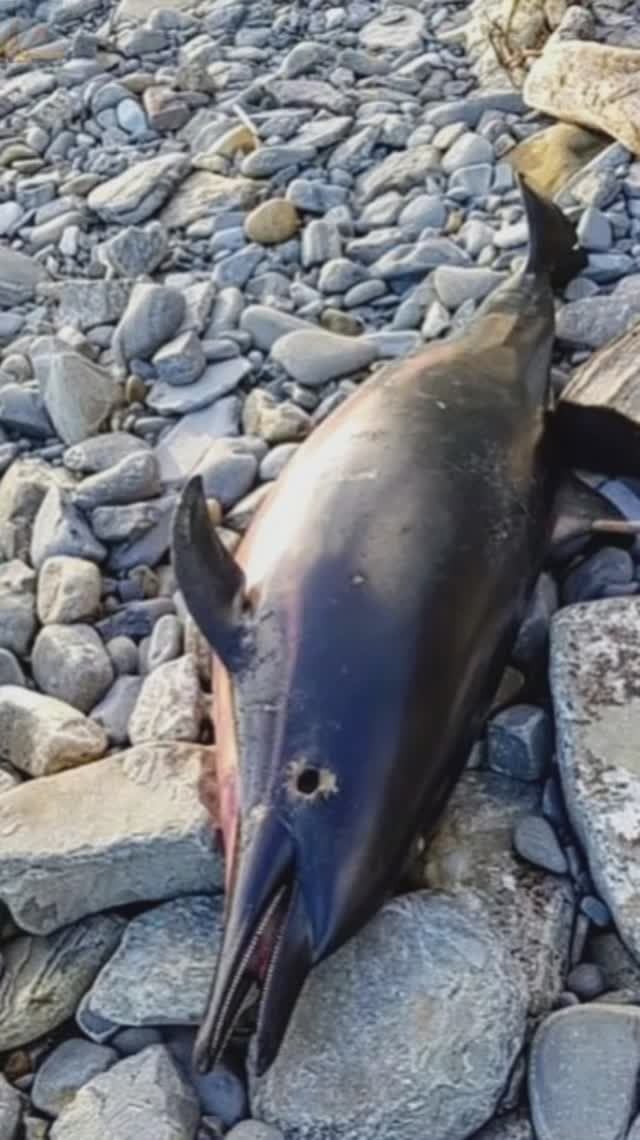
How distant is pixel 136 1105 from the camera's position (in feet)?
7.72

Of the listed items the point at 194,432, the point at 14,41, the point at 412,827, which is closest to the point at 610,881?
the point at 412,827

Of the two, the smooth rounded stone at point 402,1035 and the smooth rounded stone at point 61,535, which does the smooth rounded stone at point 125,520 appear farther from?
the smooth rounded stone at point 402,1035

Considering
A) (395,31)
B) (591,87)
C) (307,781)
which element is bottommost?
(395,31)

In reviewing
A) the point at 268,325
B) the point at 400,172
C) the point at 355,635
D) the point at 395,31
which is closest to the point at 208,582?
the point at 355,635

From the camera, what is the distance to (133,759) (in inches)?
105

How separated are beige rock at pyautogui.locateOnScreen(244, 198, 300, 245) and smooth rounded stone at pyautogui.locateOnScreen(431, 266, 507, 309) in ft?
1.52

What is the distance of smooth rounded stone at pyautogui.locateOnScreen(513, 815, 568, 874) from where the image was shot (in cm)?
259

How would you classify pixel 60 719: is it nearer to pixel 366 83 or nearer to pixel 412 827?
pixel 412 827

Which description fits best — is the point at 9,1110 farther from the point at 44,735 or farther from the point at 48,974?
the point at 44,735

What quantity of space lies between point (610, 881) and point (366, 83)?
2.66 m

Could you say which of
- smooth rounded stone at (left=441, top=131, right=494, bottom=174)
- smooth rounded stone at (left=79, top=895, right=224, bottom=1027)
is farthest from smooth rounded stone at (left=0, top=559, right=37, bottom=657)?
smooth rounded stone at (left=441, top=131, right=494, bottom=174)

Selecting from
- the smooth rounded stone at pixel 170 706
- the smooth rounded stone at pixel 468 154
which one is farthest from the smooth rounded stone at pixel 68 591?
the smooth rounded stone at pixel 468 154

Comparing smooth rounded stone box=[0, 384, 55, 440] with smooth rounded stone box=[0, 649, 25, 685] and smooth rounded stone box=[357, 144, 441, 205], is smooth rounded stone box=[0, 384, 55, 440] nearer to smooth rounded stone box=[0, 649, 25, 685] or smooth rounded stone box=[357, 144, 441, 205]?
smooth rounded stone box=[0, 649, 25, 685]

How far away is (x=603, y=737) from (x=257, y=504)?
0.82 m
